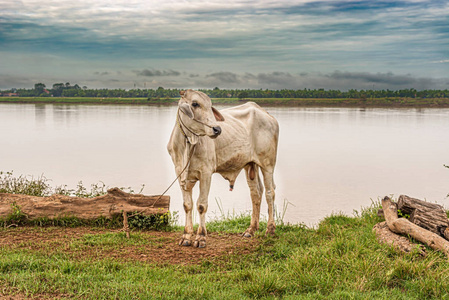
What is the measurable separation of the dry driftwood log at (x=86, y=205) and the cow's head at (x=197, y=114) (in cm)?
212

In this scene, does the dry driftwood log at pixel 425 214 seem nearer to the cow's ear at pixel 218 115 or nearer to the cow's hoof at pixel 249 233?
the cow's hoof at pixel 249 233

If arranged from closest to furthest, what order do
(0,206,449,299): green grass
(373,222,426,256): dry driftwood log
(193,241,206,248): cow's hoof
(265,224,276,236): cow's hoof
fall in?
(0,206,449,299): green grass, (373,222,426,256): dry driftwood log, (193,241,206,248): cow's hoof, (265,224,276,236): cow's hoof

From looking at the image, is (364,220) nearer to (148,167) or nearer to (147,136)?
(148,167)

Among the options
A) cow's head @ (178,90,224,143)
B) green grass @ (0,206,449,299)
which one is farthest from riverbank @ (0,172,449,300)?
cow's head @ (178,90,224,143)

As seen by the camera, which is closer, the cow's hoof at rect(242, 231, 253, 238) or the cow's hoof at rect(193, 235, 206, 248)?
the cow's hoof at rect(193, 235, 206, 248)

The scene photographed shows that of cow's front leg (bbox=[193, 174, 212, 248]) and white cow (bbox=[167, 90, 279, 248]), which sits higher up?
white cow (bbox=[167, 90, 279, 248])

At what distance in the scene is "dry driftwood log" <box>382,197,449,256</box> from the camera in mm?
6524

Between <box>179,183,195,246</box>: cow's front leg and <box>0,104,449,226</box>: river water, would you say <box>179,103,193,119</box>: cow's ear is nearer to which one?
<box>179,183,195,246</box>: cow's front leg

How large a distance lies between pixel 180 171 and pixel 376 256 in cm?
315

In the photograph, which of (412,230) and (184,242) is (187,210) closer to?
(184,242)

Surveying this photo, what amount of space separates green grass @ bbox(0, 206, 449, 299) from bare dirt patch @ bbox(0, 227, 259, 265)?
0.49ft

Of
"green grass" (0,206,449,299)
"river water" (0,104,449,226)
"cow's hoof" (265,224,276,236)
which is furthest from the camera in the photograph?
"river water" (0,104,449,226)

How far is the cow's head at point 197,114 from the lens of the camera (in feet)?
21.9

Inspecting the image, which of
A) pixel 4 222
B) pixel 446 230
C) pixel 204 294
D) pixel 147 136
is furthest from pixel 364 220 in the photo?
pixel 147 136
